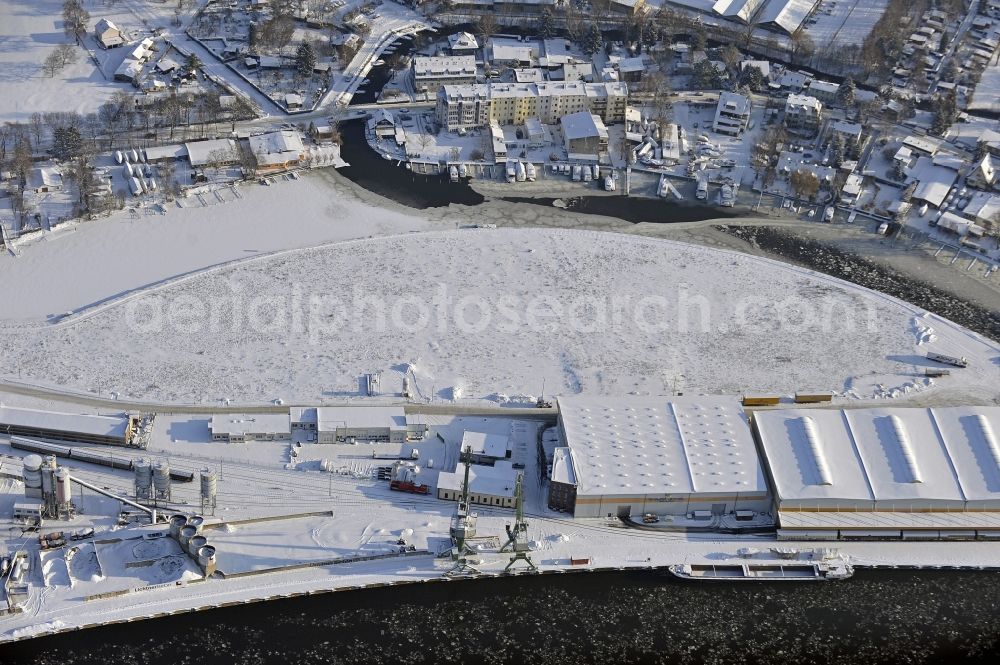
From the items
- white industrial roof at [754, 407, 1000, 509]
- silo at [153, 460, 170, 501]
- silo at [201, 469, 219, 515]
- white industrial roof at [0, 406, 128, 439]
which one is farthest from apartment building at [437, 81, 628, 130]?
silo at [153, 460, 170, 501]

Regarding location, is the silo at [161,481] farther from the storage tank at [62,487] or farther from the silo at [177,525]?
the storage tank at [62,487]

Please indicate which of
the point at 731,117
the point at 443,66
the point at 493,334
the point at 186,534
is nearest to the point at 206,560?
the point at 186,534

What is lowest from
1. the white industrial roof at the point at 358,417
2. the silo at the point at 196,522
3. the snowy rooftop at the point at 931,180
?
the silo at the point at 196,522

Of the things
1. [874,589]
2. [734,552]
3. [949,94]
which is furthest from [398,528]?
[949,94]

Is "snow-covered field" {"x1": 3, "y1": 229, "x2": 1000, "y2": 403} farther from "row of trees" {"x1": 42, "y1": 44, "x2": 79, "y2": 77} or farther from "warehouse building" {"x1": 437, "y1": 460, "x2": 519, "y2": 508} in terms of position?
"row of trees" {"x1": 42, "y1": 44, "x2": 79, "y2": 77}

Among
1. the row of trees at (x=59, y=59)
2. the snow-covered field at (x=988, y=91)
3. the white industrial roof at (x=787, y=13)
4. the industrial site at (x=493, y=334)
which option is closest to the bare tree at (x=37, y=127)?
the industrial site at (x=493, y=334)

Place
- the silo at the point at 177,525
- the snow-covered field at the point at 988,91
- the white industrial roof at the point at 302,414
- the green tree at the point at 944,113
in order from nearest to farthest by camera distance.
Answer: the silo at the point at 177,525 → the white industrial roof at the point at 302,414 → the green tree at the point at 944,113 → the snow-covered field at the point at 988,91

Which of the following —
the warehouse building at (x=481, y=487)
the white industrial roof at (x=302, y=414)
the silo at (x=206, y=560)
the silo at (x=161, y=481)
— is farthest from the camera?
the white industrial roof at (x=302, y=414)
